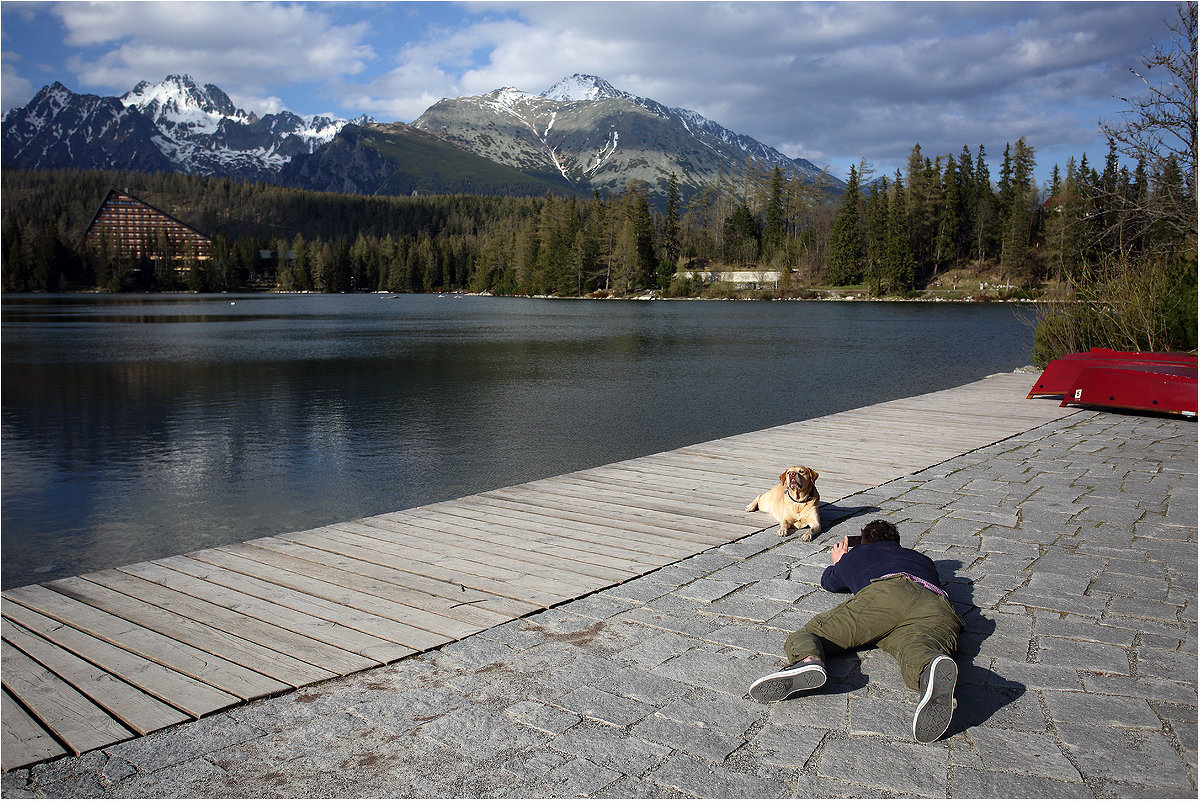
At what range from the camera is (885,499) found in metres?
6.43

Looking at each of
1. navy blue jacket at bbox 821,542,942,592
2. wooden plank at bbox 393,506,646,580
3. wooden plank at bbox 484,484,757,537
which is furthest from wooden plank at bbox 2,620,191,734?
wooden plank at bbox 484,484,757,537

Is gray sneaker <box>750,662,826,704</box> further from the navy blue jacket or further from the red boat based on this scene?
the red boat

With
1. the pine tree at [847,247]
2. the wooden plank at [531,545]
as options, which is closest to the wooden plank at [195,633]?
the wooden plank at [531,545]

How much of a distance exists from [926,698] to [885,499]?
3.72 m

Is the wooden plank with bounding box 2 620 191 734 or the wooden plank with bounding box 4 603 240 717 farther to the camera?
the wooden plank with bounding box 4 603 240 717

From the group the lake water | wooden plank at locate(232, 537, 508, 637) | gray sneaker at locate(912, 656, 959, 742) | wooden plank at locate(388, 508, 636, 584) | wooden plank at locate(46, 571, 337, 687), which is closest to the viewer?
gray sneaker at locate(912, 656, 959, 742)

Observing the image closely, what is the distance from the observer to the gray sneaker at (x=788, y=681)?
3.11 m

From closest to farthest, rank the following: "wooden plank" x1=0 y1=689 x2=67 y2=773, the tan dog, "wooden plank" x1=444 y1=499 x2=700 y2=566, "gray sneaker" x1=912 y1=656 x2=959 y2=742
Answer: "wooden plank" x1=0 y1=689 x2=67 y2=773, "gray sneaker" x1=912 y1=656 x2=959 y2=742, "wooden plank" x1=444 y1=499 x2=700 y2=566, the tan dog

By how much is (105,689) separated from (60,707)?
0.17 m

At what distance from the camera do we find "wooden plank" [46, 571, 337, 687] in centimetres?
341

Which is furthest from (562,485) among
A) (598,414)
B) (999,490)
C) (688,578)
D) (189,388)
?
(189,388)

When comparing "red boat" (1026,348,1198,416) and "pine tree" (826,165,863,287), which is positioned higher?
"pine tree" (826,165,863,287)

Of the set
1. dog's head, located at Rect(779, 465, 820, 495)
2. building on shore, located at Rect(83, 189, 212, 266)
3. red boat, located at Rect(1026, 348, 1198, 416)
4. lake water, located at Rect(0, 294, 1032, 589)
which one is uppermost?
building on shore, located at Rect(83, 189, 212, 266)

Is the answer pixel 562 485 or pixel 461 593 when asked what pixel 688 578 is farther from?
pixel 562 485
